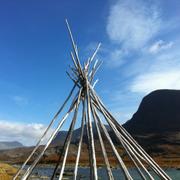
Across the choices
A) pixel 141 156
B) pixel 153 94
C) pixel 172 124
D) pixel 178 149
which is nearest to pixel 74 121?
pixel 141 156

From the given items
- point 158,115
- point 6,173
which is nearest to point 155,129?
point 158,115

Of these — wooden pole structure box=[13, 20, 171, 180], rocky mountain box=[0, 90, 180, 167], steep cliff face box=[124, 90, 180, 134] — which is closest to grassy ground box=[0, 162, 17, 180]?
wooden pole structure box=[13, 20, 171, 180]

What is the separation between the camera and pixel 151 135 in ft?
528

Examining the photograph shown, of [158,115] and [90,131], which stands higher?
[158,115]

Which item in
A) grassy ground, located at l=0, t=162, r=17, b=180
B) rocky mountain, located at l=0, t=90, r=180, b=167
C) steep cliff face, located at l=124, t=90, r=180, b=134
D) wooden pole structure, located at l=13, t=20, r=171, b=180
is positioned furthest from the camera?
steep cliff face, located at l=124, t=90, r=180, b=134

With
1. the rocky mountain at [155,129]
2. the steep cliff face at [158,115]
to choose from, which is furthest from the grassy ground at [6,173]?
the steep cliff face at [158,115]

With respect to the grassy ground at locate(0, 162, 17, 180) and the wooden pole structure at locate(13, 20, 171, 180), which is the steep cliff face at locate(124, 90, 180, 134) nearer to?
the grassy ground at locate(0, 162, 17, 180)

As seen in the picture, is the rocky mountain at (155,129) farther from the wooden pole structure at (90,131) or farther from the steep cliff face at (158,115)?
the wooden pole structure at (90,131)

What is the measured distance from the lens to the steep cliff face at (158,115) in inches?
6802

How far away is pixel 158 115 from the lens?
606 feet

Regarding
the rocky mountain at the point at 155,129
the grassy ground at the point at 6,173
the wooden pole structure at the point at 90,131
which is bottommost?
the wooden pole structure at the point at 90,131

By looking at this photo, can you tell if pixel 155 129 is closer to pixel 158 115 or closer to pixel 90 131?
pixel 158 115

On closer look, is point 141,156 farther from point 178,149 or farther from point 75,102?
point 178,149

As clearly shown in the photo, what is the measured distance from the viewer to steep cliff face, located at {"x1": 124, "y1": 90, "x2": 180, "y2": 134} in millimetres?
172775
